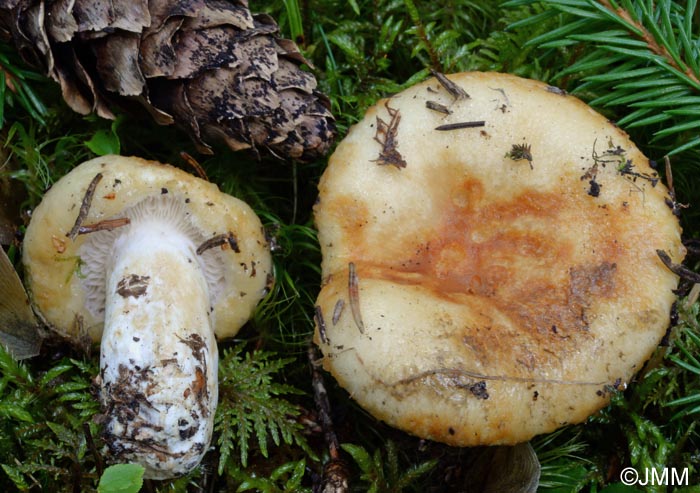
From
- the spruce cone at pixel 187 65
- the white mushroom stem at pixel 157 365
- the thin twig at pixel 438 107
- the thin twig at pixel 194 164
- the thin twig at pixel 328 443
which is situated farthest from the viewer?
the thin twig at pixel 194 164

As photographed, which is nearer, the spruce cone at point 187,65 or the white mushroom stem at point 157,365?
the white mushroom stem at point 157,365

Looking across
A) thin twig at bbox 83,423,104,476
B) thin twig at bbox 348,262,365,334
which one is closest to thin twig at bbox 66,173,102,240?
thin twig at bbox 83,423,104,476

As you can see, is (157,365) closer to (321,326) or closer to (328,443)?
(321,326)

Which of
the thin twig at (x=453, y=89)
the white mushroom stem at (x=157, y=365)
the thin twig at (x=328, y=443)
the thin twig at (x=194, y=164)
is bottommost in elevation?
the thin twig at (x=328, y=443)

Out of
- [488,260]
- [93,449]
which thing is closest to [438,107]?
[488,260]

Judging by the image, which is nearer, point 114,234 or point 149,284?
point 149,284

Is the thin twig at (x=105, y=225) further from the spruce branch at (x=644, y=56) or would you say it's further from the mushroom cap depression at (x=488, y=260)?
the spruce branch at (x=644, y=56)

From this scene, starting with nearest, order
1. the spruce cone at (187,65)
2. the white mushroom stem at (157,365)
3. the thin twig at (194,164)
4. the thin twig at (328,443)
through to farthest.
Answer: the white mushroom stem at (157,365) → the spruce cone at (187,65) → the thin twig at (328,443) → the thin twig at (194,164)

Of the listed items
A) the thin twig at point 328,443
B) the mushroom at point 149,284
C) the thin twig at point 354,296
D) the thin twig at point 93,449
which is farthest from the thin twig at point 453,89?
the thin twig at point 93,449
